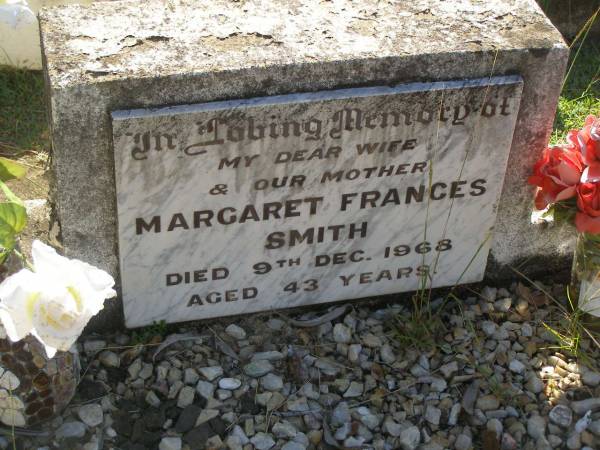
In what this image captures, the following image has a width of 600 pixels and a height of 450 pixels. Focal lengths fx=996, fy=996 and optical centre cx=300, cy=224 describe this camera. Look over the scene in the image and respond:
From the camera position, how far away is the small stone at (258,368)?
2.86 metres

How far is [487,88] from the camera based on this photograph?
2.73 m

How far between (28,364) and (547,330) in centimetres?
156

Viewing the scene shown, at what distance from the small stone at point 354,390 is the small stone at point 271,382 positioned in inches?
7.5

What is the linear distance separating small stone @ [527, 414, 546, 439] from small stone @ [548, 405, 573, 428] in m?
0.03

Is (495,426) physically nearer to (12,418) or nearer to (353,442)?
(353,442)

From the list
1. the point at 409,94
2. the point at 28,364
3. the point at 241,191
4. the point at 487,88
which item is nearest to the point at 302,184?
the point at 241,191

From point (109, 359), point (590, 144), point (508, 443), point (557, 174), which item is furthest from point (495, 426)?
point (109, 359)

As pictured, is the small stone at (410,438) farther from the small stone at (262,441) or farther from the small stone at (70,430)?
the small stone at (70,430)

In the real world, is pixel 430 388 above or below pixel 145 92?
below

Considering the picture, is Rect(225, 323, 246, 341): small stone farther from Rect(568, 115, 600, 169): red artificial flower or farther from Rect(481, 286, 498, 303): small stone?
Rect(568, 115, 600, 169): red artificial flower

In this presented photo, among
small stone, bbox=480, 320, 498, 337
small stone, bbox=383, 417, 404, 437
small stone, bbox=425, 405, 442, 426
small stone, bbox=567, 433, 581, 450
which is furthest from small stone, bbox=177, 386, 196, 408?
small stone, bbox=567, 433, 581, 450

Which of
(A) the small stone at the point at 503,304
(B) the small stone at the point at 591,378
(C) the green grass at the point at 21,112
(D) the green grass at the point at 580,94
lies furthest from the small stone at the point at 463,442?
(C) the green grass at the point at 21,112

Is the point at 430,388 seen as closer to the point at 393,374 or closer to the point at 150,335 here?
the point at 393,374

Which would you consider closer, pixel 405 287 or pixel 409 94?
pixel 409 94
